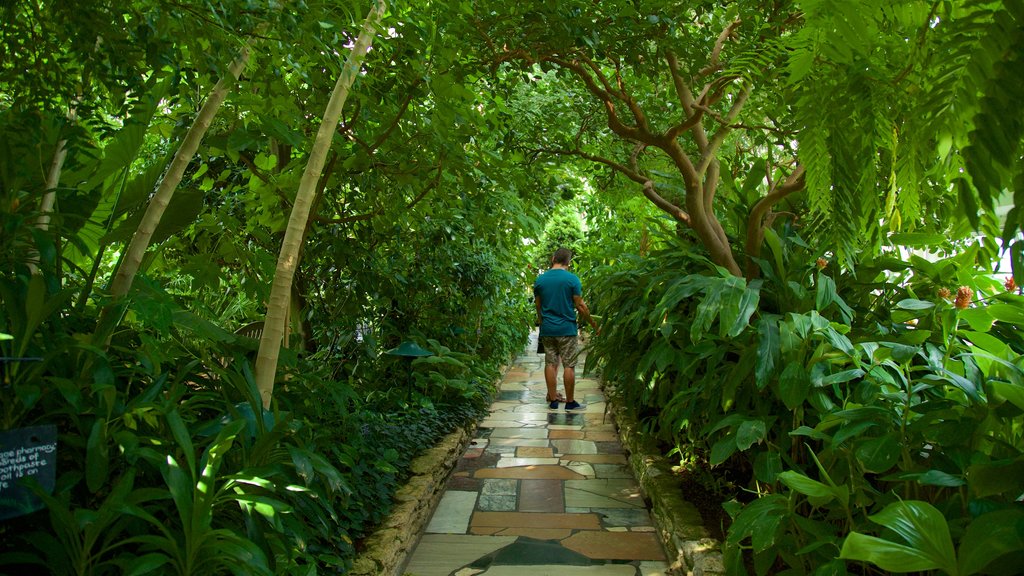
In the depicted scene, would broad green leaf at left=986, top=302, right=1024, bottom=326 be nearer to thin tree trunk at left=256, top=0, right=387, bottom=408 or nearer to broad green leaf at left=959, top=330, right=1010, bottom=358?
broad green leaf at left=959, top=330, right=1010, bottom=358

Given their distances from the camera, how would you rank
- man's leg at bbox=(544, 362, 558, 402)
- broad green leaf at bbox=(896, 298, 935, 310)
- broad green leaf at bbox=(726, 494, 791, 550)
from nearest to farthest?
broad green leaf at bbox=(726, 494, 791, 550) < broad green leaf at bbox=(896, 298, 935, 310) < man's leg at bbox=(544, 362, 558, 402)

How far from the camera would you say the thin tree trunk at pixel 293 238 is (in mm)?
2506

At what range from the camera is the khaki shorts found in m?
6.85

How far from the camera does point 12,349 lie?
194 cm

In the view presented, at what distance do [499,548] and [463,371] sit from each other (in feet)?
8.93

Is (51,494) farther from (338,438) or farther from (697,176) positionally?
(697,176)

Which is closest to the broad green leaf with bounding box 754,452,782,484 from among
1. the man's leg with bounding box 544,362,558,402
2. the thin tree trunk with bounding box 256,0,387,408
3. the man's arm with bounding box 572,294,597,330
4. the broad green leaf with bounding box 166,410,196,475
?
the thin tree trunk with bounding box 256,0,387,408

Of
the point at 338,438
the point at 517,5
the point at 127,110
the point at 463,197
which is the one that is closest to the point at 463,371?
the point at 463,197

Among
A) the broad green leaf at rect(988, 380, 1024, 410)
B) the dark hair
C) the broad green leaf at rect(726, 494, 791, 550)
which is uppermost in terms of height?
the dark hair

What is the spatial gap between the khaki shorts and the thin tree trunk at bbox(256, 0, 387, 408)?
14.5ft

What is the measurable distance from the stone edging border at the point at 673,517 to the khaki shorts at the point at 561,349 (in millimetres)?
1832

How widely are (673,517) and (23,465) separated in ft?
8.50

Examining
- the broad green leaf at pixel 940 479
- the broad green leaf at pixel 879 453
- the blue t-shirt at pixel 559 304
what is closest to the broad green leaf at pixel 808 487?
the broad green leaf at pixel 879 453

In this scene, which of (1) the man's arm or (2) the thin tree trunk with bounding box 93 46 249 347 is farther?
(1) the man's arm
